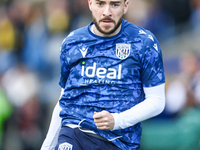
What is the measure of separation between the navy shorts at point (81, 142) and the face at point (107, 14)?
0.93 metres

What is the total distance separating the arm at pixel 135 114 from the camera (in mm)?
3400

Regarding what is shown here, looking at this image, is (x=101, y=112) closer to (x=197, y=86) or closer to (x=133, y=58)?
(x=133, y=58)

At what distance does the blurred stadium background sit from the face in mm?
4302

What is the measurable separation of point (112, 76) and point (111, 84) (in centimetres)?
7

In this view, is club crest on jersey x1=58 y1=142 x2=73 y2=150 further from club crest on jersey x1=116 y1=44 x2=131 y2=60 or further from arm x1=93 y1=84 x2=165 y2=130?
club crest on jersey x1=116 y1=44 x2=131 y2=60

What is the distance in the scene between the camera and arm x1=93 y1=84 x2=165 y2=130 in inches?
134

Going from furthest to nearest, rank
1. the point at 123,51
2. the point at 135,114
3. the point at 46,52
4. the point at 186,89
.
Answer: the point at 46,52
the point at 186,89
the point at 123,51
the point at 135,114

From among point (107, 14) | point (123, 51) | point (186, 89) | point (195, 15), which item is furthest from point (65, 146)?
point (195, 15)

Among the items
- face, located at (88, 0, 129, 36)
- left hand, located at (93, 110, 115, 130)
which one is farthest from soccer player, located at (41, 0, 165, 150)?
left hand, located at (93, 110, 115, 130)

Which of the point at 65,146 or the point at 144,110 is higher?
the point at 144,110

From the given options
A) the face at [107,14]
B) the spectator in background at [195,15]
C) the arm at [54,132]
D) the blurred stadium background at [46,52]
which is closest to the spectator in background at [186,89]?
the blurred stadium background at [46,52]

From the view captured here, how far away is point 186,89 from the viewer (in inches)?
301

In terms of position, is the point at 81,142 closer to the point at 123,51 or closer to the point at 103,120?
the point at 103,120

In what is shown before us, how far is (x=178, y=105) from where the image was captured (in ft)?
25.5
